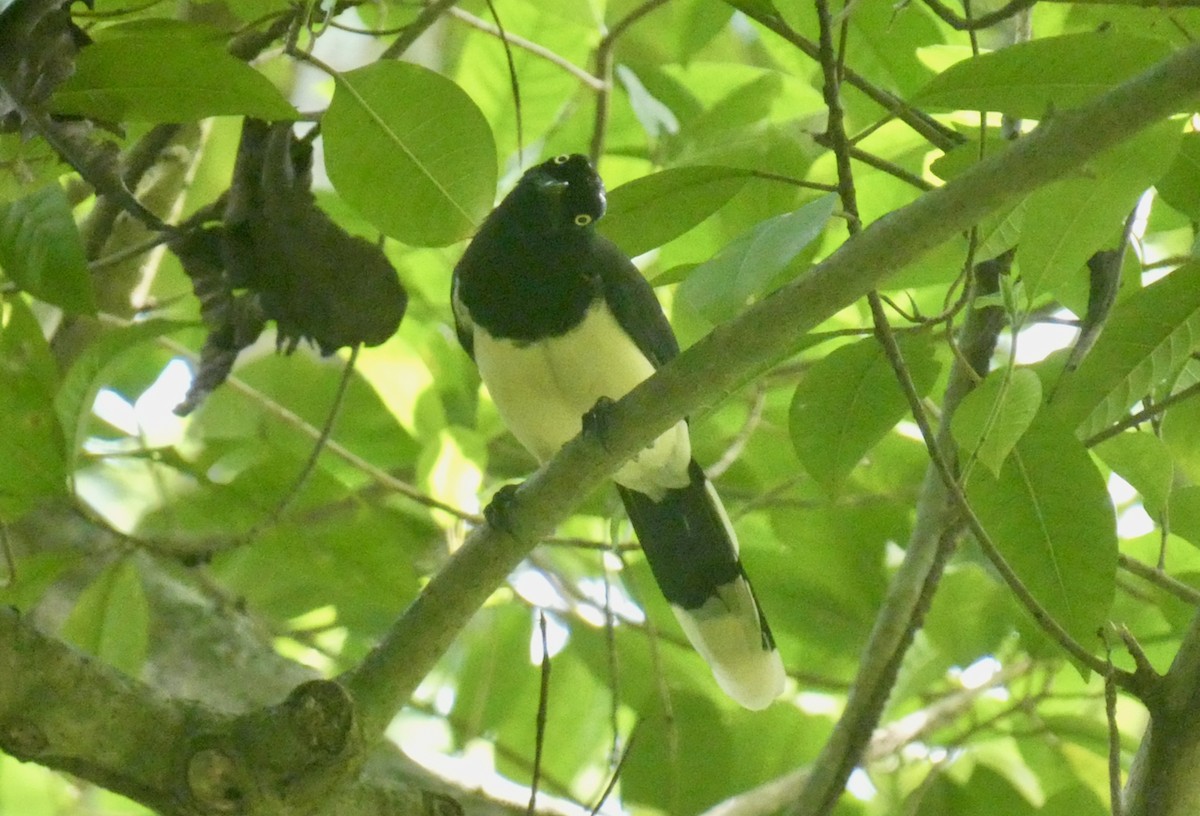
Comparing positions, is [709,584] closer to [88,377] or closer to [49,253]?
[88,377]

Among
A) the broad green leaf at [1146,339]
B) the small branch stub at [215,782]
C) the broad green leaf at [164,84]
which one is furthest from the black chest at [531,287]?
the small branch stub at [215,782]

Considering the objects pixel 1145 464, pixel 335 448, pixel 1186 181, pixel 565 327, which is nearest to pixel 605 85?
pixel 565 327

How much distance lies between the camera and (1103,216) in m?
1.36

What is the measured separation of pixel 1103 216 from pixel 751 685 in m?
1.26

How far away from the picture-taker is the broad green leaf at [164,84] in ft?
5.22

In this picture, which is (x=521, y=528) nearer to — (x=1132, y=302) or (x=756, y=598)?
(x=1132, y=302)

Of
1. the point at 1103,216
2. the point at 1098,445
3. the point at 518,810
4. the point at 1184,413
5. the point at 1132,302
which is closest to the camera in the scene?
the point at 1103,216

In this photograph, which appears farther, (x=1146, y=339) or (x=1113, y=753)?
(x=1146, y=339)

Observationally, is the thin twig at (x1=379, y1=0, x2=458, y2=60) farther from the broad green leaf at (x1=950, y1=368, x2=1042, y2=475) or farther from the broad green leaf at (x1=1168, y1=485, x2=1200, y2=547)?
the broad green leaf at (x1=1168, y1=485, x2=1200, y2=547)

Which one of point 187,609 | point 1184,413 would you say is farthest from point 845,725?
point 187,609

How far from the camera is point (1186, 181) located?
164 centimetres

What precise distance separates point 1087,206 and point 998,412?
0.75 ft

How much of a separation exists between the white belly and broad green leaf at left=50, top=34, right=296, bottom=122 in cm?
70

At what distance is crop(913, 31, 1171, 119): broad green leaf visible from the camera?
1398 mm
